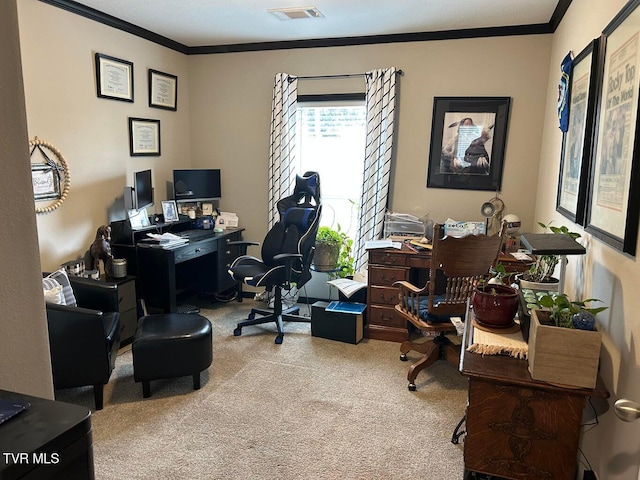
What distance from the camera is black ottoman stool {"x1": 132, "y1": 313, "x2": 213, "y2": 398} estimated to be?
2.70 meters

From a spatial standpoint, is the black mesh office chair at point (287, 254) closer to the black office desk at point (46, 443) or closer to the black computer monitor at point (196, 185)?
the black computer monitor at point (196, 185)

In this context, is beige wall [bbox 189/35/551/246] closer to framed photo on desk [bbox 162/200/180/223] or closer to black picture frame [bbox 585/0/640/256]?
framed photo on desk [bbox 162/200/180/223]

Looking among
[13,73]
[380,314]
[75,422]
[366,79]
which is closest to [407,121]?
[366,79]

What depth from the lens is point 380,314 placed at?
368 cm

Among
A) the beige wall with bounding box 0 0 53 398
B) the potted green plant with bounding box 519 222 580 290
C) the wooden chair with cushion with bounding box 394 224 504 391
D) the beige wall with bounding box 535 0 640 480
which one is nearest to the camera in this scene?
the beige wall with bounding box 0 0 53 398

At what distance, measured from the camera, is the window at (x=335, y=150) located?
429 cm

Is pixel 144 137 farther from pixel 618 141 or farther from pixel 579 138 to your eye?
pixel 618 141

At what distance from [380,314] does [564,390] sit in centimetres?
219

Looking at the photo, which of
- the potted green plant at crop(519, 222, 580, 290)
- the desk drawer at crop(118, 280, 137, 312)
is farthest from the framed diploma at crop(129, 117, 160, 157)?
the potted green plant at crop(519, 222, 580, 290)

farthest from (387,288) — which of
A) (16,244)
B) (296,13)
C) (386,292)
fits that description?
(16,244)

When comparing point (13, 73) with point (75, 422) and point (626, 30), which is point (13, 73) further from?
point (626, 30)

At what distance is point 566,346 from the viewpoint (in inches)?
58.9

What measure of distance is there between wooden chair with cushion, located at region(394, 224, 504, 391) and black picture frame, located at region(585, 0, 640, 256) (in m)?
0.78

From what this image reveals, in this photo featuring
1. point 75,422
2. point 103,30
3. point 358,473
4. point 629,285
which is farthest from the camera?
point 103,30
